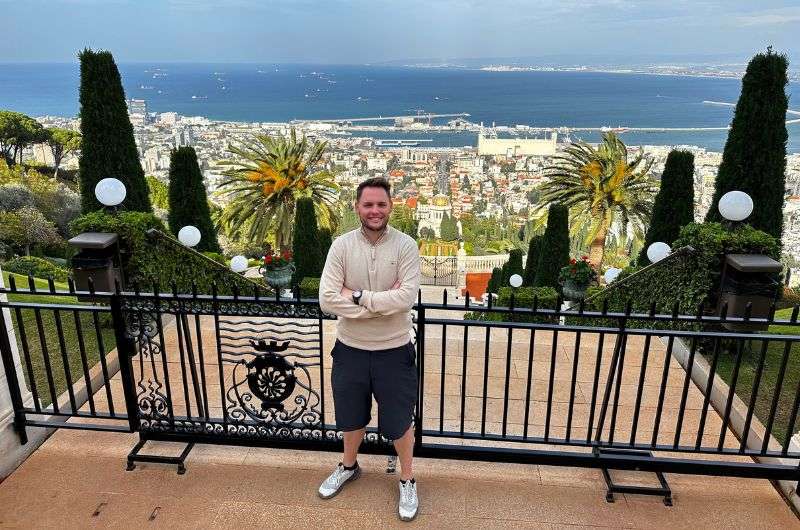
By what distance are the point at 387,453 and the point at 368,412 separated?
1.70 feet

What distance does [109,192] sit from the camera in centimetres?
620

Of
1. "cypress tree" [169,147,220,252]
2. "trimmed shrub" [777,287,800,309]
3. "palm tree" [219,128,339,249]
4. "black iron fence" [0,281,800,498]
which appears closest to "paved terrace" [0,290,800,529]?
"black iron fence" [0,281,800,498]

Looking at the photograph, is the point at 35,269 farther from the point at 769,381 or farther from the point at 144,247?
the point at 769,381

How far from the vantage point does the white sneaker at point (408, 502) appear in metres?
2.63

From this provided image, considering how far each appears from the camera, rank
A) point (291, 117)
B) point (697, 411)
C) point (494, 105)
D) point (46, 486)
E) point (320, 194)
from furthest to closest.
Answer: point (494, 105) < point (291, 117) < point (320, 194) < point (697, 411) < point (46, 486)

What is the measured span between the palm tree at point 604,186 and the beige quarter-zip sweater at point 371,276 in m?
16.3

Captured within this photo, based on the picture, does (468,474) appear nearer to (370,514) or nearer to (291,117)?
(370,514)

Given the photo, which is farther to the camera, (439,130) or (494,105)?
(494,105)

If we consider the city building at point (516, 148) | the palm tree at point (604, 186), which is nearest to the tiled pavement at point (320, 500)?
the palm tree at point (604, 186)

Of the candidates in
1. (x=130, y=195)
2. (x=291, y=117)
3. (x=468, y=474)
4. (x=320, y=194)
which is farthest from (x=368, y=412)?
(x=291, y=117)

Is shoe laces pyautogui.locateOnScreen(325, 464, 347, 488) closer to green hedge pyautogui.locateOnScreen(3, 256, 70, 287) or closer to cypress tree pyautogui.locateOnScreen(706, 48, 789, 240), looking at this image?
cypress tree pyautogui.locateOnScreen(706, 48, 789, 240)

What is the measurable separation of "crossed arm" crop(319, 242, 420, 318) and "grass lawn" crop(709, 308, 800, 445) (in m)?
2.68

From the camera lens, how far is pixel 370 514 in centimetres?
268

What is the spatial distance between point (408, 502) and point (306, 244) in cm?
1176
